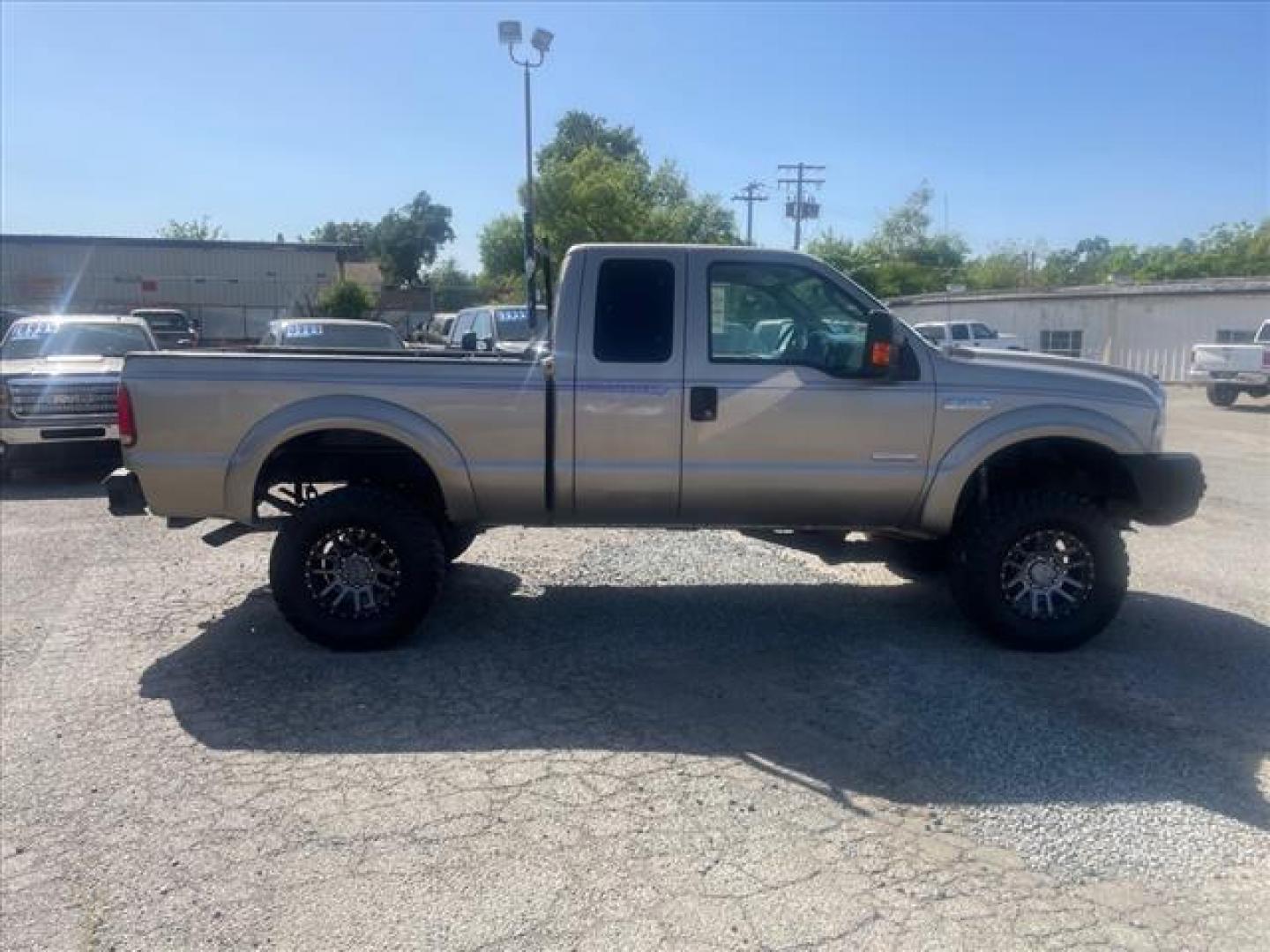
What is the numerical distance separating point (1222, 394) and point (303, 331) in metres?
20.1

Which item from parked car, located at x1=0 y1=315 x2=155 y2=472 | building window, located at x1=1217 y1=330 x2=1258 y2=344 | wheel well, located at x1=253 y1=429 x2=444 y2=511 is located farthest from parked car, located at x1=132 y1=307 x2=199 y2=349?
building window, located at x1=1217 y1=330 x2=1258 y2=344

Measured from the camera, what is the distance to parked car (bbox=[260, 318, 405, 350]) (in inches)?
541

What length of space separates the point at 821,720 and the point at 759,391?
5.65ft

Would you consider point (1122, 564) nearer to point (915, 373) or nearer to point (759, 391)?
point (915, 373)

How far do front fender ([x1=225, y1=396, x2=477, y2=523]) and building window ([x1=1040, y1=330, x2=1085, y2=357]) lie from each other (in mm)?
33711

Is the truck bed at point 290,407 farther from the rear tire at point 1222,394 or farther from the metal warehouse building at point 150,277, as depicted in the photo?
the metal warehouse building at point 150,277

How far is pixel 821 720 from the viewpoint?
459 cm

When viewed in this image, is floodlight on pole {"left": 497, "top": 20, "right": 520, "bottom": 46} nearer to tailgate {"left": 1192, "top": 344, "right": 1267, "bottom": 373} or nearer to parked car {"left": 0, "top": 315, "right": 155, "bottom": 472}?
parked car {"left": 0, "top": 315, "right": 155, "bottom": 472}

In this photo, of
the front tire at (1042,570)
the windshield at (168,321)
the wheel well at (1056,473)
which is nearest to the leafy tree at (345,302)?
the windshield at (168,321)

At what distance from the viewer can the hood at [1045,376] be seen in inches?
213

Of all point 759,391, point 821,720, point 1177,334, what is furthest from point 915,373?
point 1177,334

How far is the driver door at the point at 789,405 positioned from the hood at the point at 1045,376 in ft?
0.80

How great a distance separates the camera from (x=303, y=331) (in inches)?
553

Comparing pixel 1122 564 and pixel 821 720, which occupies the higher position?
pixel 1122 564
